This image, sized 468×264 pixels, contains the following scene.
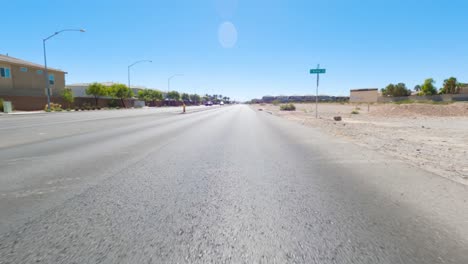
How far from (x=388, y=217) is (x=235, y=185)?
2244mm

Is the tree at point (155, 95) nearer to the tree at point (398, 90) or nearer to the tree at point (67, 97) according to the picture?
the tree at point (67, 97)

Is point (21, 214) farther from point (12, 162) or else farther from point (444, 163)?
point (444, 163)

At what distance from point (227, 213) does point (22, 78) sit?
57102 mm

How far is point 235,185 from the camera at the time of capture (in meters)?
4.05

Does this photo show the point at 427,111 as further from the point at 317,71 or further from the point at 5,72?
the point at 5,72

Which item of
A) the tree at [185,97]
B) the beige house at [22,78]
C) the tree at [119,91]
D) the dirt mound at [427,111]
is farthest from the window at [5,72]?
the tree at [185,97]

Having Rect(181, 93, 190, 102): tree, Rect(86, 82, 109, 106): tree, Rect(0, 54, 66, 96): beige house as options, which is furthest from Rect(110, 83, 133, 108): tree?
Rect(181, 93, 190, 102): tree

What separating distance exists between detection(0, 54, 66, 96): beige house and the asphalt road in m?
49.3

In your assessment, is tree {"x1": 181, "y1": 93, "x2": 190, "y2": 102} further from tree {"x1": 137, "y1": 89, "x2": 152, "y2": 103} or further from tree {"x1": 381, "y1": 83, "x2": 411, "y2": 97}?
tree {"x1": 381, "y1": 83, "x2": 411, "y2": 97}

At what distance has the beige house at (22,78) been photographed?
39.7m

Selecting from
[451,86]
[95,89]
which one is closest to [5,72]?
[95,89]

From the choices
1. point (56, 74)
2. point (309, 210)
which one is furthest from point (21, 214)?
point (56, 74)

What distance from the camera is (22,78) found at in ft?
141

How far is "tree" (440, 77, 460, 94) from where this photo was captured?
86.1 metres
